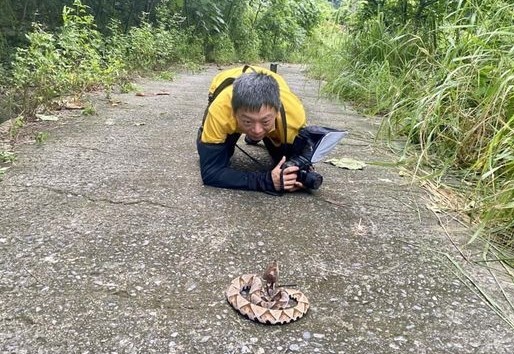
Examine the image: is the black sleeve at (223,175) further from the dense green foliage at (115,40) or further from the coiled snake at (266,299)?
the dense green foliage at (115,40)

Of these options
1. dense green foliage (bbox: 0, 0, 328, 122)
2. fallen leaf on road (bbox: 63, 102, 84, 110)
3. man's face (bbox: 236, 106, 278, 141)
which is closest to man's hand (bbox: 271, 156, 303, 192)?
man's face (bbox: 236, 106, 278, 141)

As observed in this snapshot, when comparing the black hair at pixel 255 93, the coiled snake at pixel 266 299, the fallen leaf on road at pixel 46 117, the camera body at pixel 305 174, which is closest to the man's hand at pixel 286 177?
the camera body at pixel 305 174

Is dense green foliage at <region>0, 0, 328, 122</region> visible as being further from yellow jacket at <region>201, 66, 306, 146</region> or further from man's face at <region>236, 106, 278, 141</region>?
man's face at <region>236, 106, 278, 141</region>

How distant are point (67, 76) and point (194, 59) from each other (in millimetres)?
5931

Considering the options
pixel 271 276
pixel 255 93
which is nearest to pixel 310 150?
pixel 255 93

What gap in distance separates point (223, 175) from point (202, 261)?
81cm

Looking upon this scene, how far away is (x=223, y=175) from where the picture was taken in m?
2.57

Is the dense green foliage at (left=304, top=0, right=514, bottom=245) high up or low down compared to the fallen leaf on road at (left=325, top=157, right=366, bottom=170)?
up

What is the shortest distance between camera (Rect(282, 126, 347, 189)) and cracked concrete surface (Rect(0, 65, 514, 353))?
0.11m

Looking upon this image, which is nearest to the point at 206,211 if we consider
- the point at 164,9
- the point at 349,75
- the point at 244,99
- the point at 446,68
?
the point at 244,99

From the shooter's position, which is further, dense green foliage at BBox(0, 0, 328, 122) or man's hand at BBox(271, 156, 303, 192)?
dense green foliage at BBox(0, 0, 328, 122)

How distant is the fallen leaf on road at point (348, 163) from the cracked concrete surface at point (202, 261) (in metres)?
0.07

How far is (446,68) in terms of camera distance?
304cm

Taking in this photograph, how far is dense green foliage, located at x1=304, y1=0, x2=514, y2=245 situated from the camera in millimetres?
2203
